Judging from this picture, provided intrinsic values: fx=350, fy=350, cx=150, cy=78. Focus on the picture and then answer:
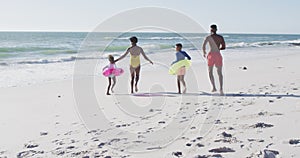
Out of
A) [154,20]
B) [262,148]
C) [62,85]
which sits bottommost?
[262,148]

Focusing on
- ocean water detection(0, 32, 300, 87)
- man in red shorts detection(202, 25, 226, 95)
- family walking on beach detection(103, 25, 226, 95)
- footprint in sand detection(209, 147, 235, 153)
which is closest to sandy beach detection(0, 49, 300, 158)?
footprint in sand detection(209, 147, 235, 153)

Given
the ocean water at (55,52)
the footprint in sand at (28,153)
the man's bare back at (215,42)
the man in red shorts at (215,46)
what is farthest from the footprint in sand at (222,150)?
the ocean water at (55,52)

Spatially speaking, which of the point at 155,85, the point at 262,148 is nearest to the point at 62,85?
the point at 155,85

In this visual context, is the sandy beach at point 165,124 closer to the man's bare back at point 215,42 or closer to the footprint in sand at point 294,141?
the footprint in sand at point 294,141

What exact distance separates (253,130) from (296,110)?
1438 mm

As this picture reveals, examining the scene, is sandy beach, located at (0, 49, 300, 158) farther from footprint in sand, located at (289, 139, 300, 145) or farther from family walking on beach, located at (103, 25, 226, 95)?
family walking on beach, located at (103, 25, 226, 95)

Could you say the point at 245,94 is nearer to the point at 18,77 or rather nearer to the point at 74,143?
the point at 74,143

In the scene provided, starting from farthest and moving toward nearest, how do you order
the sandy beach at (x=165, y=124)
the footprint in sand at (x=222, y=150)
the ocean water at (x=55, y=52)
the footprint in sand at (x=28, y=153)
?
the ocean water at (x=55, y=52), the footprint in sand at (x=28, y=153), the sandy beach at (x=165, y=124), the footprint in sand at (x=222, y=150)

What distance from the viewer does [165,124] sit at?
18.3ft

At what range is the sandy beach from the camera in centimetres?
430

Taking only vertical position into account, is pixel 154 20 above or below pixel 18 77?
above

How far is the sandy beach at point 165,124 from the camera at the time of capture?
4.30 meters

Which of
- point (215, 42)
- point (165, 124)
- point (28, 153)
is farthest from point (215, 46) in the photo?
point (28, 153)

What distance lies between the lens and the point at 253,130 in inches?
190
